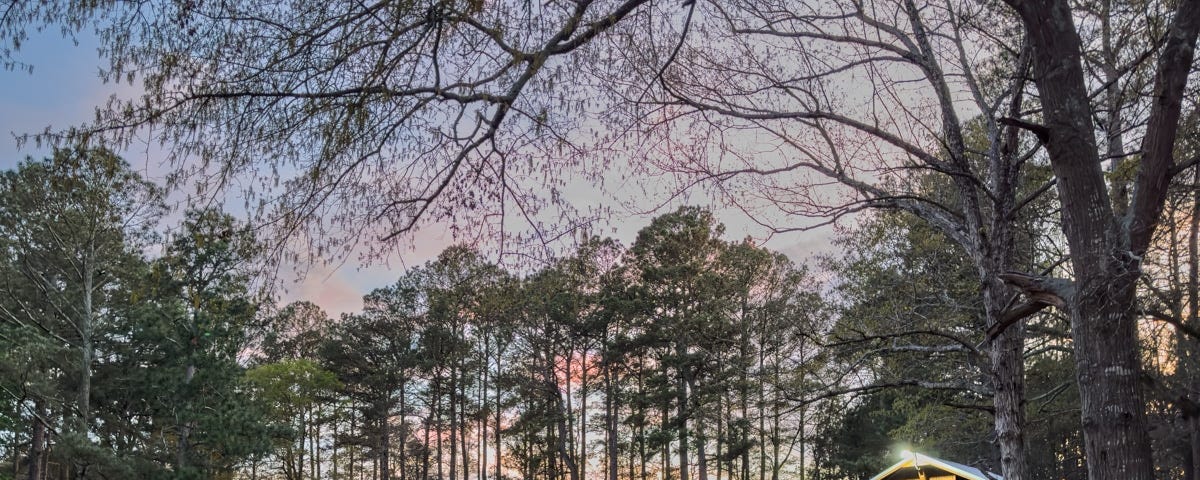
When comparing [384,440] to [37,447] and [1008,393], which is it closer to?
[37,447]

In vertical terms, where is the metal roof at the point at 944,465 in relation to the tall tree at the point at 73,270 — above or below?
below

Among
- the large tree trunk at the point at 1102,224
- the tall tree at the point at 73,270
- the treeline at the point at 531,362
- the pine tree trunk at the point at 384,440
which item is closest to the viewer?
the large tree trunk at the point at 1102,224

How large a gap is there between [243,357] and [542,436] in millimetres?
10849

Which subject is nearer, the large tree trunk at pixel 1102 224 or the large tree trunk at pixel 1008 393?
the large tree trunk at pixel 1102 224

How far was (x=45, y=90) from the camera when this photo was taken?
4.11 m

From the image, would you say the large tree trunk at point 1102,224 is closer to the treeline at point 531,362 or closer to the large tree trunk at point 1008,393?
the treeline at point 531,362

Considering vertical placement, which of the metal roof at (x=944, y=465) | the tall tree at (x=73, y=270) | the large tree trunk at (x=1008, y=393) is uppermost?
the tall tree at (x=73, y=270)

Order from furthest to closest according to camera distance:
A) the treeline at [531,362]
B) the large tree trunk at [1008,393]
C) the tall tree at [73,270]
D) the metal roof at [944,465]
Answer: the tall tree at [73,270], the metal roof at [944,465], the treeline at [531,362], the large tree trunk at [1008,393]

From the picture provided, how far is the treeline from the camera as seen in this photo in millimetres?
9312

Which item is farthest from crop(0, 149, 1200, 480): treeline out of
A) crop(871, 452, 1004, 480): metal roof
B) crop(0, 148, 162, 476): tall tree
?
crop(871, 452, 1004, 480): metal roof

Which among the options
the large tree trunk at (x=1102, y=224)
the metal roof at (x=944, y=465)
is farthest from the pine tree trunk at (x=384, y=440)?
the large tree trunk at (x=1102, y=224)

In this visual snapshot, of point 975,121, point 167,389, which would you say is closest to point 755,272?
point 975,121

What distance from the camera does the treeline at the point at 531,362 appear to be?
9.31 m

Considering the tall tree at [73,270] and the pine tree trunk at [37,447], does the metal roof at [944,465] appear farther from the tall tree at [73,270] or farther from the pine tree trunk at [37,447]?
the pine tree trunk at [37,447]
